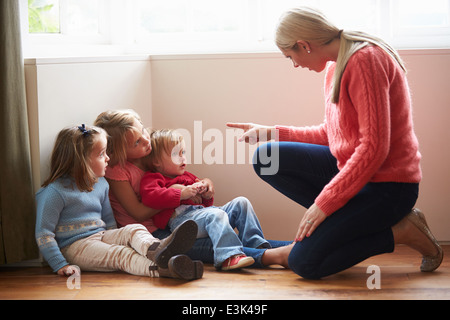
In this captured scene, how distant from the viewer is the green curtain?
1952mm

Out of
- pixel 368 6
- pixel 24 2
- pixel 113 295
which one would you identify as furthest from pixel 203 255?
pixel 368 6

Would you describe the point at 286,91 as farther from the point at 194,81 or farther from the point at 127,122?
the point at 127,122

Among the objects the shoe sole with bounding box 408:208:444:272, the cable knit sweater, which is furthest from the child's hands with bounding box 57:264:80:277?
the shoe sole with bounding box 408:208:444:272

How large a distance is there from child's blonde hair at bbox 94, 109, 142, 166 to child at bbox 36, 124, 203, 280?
0.07 m

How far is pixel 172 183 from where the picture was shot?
2.27m

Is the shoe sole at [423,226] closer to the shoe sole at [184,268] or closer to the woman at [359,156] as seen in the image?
the woman at [359,156]

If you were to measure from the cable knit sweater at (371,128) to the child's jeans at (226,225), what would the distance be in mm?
392

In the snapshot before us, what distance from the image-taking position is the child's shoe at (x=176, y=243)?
6.30 ft

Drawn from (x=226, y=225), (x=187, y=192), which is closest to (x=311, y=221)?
(x=226, y=225)
